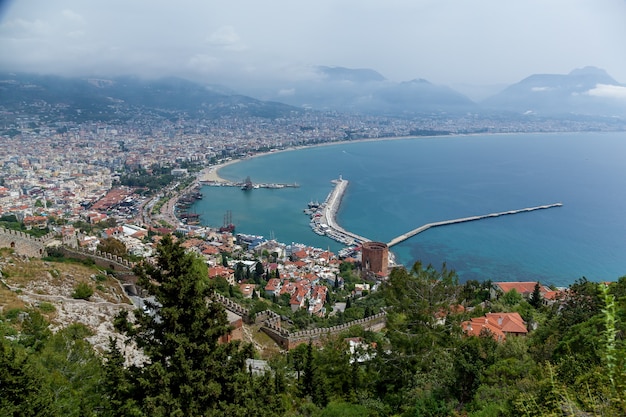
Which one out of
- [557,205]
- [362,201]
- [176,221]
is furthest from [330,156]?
[176,221]

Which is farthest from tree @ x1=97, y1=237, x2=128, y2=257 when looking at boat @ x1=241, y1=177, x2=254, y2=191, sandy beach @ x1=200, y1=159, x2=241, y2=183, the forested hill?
sandy beach @ x1=200, y1=159, x2=241, y2=183

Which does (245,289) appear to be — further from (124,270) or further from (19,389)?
(19,389)

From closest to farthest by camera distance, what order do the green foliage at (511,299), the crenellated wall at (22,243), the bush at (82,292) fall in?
the bush at (82,292)
the crenellated wall at (22,243)
the green foliage at (511,299)

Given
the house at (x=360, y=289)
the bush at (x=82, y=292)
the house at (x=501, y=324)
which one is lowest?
the house at (x=360, y=289)

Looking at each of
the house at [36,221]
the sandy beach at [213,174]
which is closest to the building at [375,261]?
the house at [36,221]

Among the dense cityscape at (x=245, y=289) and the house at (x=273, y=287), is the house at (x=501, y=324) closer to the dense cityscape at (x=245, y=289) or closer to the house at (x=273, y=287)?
the dense cityscape at (x=245, y=289)

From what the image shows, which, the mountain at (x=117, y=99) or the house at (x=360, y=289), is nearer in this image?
the house at (x=360, y=289)

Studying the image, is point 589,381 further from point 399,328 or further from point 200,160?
point 200,160
